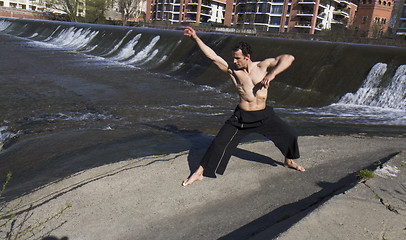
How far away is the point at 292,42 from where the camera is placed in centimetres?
1430

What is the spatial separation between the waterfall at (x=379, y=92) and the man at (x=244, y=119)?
24.2 feet

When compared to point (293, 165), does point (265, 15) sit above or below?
→ above

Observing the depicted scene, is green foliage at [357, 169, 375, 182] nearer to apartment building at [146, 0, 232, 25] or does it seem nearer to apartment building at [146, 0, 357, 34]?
apartment building at [146, 0, 357, 34]

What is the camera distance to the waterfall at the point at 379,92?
975 cm

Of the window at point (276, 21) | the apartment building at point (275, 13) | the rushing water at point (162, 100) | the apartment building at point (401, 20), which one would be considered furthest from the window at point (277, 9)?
the rushing water at point (162, 100)

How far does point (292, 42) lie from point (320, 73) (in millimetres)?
2996

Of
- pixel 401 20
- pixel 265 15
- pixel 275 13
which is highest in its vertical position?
pixel 401 20

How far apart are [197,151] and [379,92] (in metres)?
7.62

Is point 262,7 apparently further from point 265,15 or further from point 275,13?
point 275,13

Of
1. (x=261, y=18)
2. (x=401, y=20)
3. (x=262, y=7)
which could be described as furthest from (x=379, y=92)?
(x=401, y=20)

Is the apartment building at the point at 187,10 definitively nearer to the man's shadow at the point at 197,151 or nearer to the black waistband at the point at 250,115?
the man's shadow at the point at 197,151

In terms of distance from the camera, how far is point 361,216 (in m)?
2.93

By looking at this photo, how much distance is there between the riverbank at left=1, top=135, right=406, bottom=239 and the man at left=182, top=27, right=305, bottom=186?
0.33m

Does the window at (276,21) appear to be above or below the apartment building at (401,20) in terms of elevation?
below
